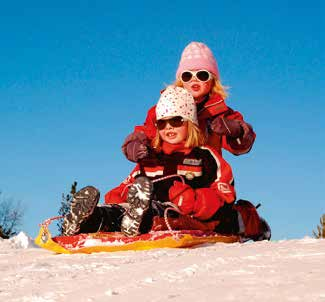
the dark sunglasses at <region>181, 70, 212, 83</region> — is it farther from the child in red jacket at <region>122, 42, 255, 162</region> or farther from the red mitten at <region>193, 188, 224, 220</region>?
the red mitten at <region>193, 188, 224, 220</region>

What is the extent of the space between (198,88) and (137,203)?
1.98 meters

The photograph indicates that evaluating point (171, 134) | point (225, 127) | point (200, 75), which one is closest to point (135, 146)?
point (171, 134)

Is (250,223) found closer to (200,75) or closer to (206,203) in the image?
(206,203)

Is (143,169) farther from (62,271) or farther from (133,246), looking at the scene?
(62,271)

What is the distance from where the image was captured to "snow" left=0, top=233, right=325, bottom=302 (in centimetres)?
247

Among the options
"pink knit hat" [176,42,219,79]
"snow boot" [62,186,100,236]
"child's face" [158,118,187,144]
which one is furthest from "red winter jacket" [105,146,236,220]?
"pink knit hat" [176,42,219,79]

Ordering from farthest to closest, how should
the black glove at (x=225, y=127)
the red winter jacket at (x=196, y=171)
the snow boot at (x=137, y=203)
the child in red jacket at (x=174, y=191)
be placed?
the black glove at (x=225, y=127), the red winter jacket at (x=196, y=171), the child in red jacket at (x=174, y=191), the snow boot at (x=137, y=203)

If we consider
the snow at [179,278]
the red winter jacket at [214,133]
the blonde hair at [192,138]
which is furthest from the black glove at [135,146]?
the snow at [179,278]

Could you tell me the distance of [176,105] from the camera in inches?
210

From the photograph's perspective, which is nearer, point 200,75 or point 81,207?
point 81,207

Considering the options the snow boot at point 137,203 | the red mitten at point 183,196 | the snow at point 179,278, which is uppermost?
the red mitten at point 183,196

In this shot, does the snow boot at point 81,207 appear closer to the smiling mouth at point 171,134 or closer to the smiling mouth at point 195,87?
the smiling mouth at point 171,134

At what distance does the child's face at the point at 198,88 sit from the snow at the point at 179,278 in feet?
7.79

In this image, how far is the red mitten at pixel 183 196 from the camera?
16.3 ft
